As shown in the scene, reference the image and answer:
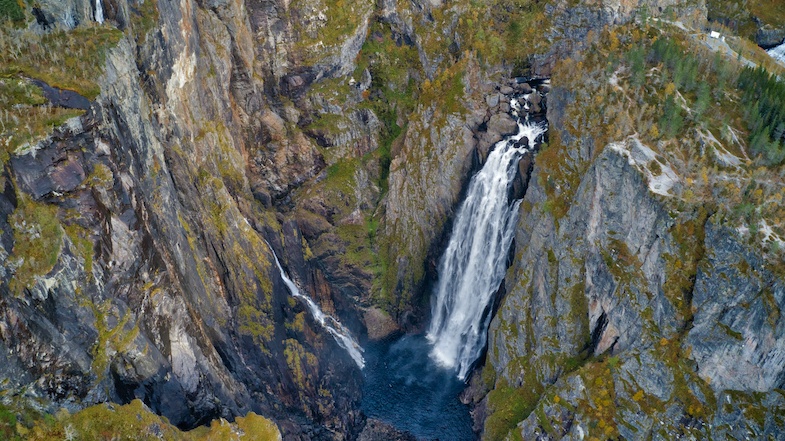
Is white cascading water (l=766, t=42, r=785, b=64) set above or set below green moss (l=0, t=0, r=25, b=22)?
below

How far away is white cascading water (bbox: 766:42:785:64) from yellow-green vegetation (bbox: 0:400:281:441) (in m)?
69.1

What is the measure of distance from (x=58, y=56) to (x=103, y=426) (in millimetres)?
22847

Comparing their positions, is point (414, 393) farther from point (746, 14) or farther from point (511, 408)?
point (746, 14)

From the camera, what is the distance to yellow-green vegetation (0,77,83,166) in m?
31.5

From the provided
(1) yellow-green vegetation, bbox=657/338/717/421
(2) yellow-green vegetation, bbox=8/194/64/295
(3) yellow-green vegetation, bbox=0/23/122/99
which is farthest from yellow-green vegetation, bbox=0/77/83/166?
(1) yellow-green vegetation, bbox=657/338/717/421

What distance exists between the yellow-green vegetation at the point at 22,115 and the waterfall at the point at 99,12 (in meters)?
7.59

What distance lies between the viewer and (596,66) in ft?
177

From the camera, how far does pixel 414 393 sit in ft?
193

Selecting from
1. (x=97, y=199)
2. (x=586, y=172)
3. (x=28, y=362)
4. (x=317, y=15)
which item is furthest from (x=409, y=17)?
(x=28, y=362)

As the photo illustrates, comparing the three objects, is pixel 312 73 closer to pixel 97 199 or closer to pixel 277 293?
pixel 277 293

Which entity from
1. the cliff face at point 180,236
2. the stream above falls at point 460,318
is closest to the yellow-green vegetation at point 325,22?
the cliff face at point 180,236

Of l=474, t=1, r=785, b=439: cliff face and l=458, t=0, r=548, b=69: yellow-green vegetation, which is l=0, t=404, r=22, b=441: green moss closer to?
l=474, t=1, r=785, b=439: cliff face

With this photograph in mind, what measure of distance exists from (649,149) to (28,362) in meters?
44.0

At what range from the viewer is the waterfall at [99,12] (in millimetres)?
39219
